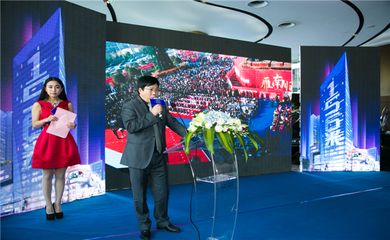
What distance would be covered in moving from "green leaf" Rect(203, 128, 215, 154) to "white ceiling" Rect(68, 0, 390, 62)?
494cm

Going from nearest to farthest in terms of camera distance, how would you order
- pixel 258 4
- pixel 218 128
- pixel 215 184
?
pixel 218 128, pixel 215 184, pixel 258 4

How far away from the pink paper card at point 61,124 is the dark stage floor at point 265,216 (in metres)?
0.96

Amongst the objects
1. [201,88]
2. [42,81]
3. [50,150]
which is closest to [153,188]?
[50,150]

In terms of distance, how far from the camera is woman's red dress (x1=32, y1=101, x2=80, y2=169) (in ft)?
10.9

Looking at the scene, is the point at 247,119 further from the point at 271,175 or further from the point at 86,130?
the point at 86,130

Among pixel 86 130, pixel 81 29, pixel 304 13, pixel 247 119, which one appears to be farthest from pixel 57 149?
pixel 304 13

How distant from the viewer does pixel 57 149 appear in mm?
3387

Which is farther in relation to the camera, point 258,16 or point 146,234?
point 258,16

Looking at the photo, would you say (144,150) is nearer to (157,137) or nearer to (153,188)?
(157,137)

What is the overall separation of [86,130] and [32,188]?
1060mm

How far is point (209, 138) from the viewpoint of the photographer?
215cm

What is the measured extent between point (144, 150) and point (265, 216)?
1764 mm

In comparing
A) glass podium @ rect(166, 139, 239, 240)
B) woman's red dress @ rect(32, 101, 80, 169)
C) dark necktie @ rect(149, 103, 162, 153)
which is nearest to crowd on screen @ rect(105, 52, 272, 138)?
woman's red dress @ rect(32, 101, 80, 169)

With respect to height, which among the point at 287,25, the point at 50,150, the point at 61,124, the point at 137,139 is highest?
the point at 287,25
